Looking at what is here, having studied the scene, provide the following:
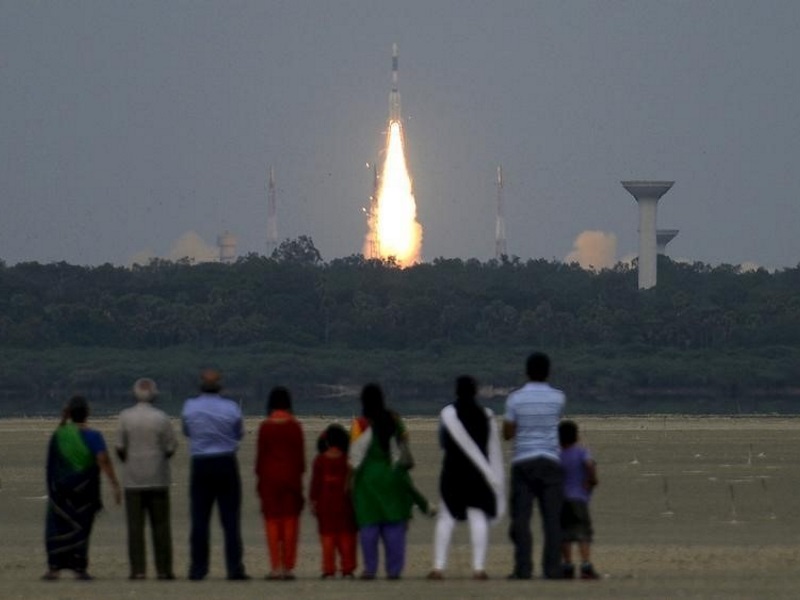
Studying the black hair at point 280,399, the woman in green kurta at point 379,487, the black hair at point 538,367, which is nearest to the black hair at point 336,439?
the woman in green kurta at point 379,487

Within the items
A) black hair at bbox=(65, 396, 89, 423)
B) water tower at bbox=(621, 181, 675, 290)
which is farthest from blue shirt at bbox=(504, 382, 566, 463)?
water tower at bbox=(621, 181, 675, 290)

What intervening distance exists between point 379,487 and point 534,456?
1.26 metres

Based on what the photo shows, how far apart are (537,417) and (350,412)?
71.3 meters

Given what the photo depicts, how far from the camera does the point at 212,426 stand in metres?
19.2

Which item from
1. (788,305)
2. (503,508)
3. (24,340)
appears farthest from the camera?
(788,305)

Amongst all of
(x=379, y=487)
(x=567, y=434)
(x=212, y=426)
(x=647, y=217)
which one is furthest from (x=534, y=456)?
(x=647, y=217)

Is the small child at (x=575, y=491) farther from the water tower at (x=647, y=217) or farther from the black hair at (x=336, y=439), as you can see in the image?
the water tower at (x=647, y=217)

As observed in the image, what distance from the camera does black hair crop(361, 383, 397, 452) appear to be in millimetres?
19078

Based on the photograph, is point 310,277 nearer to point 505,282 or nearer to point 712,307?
Result: point 505,282

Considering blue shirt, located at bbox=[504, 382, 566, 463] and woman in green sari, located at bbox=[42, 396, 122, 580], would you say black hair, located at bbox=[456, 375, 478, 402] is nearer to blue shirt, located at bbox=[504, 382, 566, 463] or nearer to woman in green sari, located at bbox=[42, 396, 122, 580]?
blue shirt, located at bbox=[504, 382, 566, 463]

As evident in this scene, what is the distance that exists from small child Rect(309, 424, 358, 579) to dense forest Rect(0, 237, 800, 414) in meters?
74.5

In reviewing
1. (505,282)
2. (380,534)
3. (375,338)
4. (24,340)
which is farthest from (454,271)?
(380,534)

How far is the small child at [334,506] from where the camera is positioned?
1955 cm

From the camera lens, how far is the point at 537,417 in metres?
18.9
